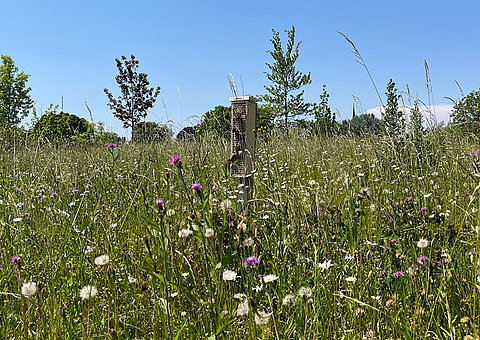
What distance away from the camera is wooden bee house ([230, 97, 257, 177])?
2.88 m

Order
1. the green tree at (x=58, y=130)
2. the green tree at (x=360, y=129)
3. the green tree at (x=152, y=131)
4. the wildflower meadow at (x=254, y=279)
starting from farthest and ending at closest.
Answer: the green tree at (x=360, y=129)
the green tree at (x=58, y=130)
the green tree at (x=152, y=131)
the wildflower meadow at (x=254, y=279)

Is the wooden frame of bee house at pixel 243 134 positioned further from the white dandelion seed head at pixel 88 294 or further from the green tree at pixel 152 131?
the white dandelion seed head at pixel 88 294

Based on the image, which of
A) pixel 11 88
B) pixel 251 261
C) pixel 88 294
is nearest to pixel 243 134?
pixel 251 261

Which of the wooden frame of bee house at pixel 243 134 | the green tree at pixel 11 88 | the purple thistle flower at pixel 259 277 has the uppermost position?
the green tree at pixel 11 88

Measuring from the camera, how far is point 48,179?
14.0 ft

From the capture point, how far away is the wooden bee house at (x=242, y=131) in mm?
2881

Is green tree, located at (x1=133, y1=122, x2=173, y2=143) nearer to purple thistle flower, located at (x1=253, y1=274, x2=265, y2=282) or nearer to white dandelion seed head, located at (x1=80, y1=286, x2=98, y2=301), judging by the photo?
purple thistle flower, located at (x1=253, y1=274, x2=265, y2=282)

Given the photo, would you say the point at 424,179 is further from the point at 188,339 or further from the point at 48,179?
the point at 48,179

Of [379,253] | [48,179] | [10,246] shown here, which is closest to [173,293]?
[379,253]

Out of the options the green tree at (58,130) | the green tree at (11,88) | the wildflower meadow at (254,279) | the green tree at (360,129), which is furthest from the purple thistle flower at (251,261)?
the green tree at (11,88)

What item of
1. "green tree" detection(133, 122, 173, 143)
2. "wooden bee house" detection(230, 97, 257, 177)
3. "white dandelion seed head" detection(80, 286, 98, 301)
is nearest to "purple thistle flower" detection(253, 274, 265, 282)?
"white dandelion seed head" detection(80, 286, 98, 301)

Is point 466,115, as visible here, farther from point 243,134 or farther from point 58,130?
point 58,130

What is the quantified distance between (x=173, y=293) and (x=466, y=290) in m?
1.43

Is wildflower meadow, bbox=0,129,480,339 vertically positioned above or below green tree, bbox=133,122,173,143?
below
